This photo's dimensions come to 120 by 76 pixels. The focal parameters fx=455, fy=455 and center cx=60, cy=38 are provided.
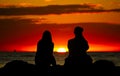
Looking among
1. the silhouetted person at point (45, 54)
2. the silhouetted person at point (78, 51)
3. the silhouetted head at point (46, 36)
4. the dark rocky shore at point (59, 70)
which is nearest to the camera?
the dark rocky shore at point (59, 70)

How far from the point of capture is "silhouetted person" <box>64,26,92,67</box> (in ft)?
51.0

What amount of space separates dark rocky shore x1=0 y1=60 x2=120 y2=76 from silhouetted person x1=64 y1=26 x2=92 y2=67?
198mm

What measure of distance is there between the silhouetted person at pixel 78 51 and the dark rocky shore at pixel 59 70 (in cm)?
20

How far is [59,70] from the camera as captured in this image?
17.3 metres

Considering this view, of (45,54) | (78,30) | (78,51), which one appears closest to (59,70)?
(45,54)

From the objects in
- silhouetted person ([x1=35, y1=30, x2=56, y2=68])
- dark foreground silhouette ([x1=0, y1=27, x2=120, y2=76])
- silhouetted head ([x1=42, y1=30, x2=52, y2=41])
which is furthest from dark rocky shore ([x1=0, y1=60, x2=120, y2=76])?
silhouetted head ([x1=42, y1=30, x2=52, y2=41])

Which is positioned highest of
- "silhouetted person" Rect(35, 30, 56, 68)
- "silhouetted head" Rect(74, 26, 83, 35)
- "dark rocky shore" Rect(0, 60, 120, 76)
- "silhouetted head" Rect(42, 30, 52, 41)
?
"silhouetted head" Rect(74, 26, 83, 35)

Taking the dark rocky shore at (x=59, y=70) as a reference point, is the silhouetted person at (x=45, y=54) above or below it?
above

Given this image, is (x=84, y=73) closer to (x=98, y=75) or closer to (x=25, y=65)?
(x=98, y=75)

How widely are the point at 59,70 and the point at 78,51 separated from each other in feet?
6.03

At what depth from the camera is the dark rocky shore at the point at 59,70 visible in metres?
15.4

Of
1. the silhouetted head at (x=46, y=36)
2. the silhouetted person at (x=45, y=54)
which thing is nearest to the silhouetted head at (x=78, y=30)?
the silhouetted head at (x=46, y=36)

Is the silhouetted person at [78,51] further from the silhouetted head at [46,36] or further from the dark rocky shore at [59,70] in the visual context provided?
the silhouetted head at [46,36]

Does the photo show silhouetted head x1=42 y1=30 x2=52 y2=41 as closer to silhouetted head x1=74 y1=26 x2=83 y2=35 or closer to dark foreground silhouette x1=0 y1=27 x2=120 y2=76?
dark foreground silhouette x1=0 y1=27 x2=120 y2=76
